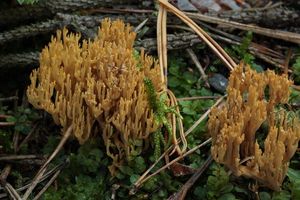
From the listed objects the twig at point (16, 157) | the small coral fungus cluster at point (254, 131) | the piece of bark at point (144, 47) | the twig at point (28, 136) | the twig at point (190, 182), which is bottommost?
the twig at point (190, 182)

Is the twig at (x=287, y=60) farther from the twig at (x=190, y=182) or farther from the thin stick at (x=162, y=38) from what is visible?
the twig at (x=190, y=182)

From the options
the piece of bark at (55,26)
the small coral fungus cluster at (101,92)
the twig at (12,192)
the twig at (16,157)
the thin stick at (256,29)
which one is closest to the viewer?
the small coral fungus cluster at (101,92)

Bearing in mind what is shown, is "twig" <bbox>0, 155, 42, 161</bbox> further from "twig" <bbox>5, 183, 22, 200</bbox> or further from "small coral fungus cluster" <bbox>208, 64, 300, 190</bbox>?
"small coral fungus cluster" <bbox>208, 64, 300, 190</bbox>

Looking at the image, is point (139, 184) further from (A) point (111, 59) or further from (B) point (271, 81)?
(B) point (271, 81)

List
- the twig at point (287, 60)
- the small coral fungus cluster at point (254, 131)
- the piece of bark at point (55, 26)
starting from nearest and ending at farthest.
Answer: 1. the small coral fungus cluster at point (254, 131)
2. the piece of bark at point (55, 26)
3. the twig at point (287, 60)

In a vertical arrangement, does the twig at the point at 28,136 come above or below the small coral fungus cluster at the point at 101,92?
below

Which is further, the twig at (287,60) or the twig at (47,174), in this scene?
the twig at (287,60)

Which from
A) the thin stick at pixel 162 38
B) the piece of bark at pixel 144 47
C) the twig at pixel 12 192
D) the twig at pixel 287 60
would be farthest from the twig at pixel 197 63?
the twig at pixel 12 192

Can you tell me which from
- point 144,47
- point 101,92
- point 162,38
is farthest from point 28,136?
point 162,38

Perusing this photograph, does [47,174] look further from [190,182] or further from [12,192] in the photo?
[190,182]
